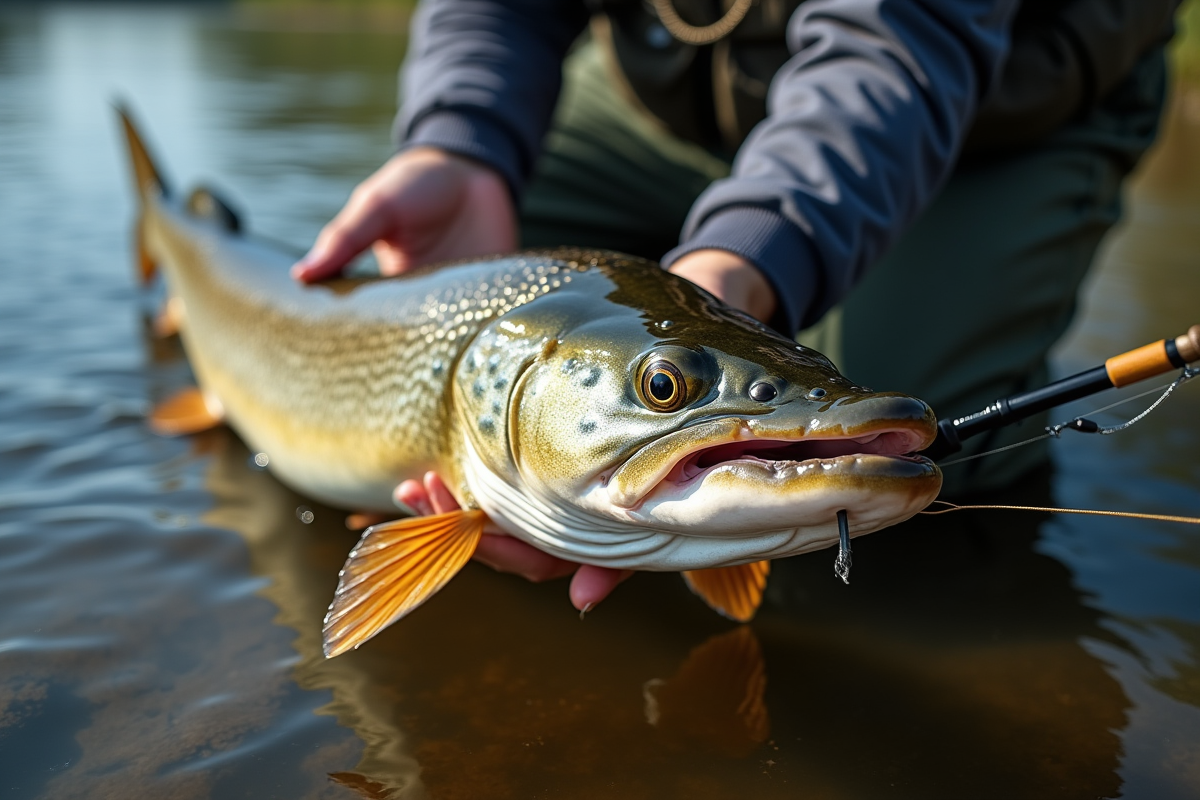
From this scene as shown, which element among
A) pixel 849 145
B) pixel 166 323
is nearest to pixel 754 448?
pixel 849 145

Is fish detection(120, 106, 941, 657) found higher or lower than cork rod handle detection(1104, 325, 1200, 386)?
lower

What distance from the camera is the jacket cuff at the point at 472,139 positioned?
3029 millimetres

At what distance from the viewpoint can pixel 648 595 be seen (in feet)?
7.30

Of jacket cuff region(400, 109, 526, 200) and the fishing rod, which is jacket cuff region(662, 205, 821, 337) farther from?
jacket cuff region(400, 109, 526, 200)

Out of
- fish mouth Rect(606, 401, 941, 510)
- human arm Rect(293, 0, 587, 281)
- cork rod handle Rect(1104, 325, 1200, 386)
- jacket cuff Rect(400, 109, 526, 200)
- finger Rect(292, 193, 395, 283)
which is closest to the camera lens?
fish mouth Rect(606, 401, 941, 510)

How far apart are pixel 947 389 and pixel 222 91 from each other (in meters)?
11.1

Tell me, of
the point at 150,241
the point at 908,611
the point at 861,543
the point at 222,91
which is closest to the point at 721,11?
the point at 861,543

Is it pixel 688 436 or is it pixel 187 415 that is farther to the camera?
pixel 187 415

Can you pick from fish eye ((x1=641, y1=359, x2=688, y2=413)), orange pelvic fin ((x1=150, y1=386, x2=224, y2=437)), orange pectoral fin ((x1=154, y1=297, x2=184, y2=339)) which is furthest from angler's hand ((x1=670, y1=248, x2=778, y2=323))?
orange pectoral fin ((x1=154, y1=297, x2=184, y2=339))

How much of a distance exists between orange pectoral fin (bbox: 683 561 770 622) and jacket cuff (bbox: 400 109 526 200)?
162 centimetres

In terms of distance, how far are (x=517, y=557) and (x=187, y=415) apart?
160cm

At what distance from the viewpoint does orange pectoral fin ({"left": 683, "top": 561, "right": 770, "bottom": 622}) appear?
6.38 ft

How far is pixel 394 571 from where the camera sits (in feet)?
5.99

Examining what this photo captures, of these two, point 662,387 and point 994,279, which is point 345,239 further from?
point 994,279
